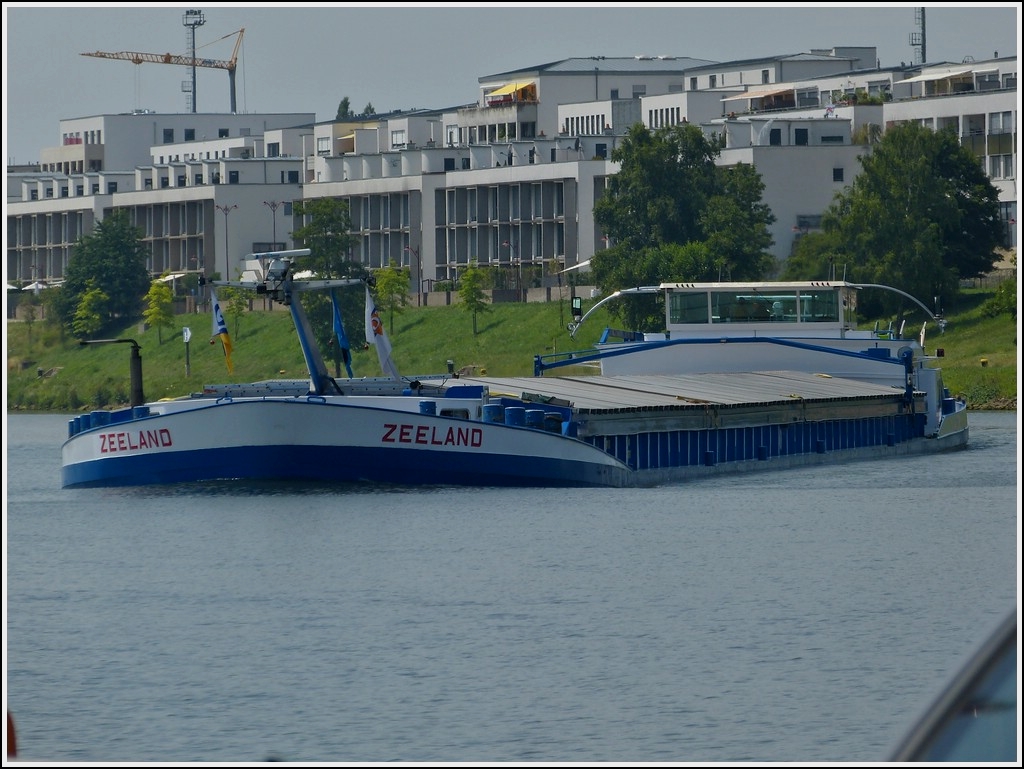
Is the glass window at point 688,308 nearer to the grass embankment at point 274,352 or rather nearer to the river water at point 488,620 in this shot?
the river water at point 488,620

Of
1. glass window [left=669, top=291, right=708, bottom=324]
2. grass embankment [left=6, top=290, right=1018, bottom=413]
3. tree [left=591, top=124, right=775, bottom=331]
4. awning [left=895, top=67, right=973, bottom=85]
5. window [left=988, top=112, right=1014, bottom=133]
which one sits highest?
awning [left=895, top=67, right=973, bottom=85]

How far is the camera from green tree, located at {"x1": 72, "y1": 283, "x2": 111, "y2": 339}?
12900 cm

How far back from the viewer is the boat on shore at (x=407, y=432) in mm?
39312

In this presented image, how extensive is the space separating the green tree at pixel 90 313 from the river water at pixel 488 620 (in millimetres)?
89088

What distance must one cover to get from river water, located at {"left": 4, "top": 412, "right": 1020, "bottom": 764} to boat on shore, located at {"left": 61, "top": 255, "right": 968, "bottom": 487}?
0.60 metres

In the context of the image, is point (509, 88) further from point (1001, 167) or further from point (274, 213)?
point (1001, 167)

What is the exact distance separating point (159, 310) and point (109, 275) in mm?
15442

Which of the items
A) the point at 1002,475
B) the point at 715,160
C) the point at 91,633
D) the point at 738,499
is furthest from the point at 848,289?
the point at 715,160

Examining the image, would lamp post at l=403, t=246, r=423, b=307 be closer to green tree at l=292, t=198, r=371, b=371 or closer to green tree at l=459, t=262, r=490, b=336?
green tree at l=292, t=198, r=371, b=371

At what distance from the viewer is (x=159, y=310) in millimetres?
125188

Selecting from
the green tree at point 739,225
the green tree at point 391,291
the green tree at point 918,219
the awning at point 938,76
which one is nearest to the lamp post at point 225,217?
the green tree at point 391,291

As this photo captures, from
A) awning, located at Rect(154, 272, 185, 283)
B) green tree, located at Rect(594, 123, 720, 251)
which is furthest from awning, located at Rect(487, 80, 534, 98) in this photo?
green tree, located at Rect(594, 123, 720, 251)

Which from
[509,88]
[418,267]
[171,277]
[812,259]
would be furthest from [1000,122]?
[171,277]

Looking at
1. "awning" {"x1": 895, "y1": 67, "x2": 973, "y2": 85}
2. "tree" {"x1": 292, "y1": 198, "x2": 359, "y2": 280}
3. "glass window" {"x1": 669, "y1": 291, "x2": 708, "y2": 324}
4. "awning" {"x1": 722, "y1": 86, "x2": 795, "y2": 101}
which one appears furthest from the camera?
"awning" {"x1": 722, "y1": 86, "x2": 795, "y2": 101}
